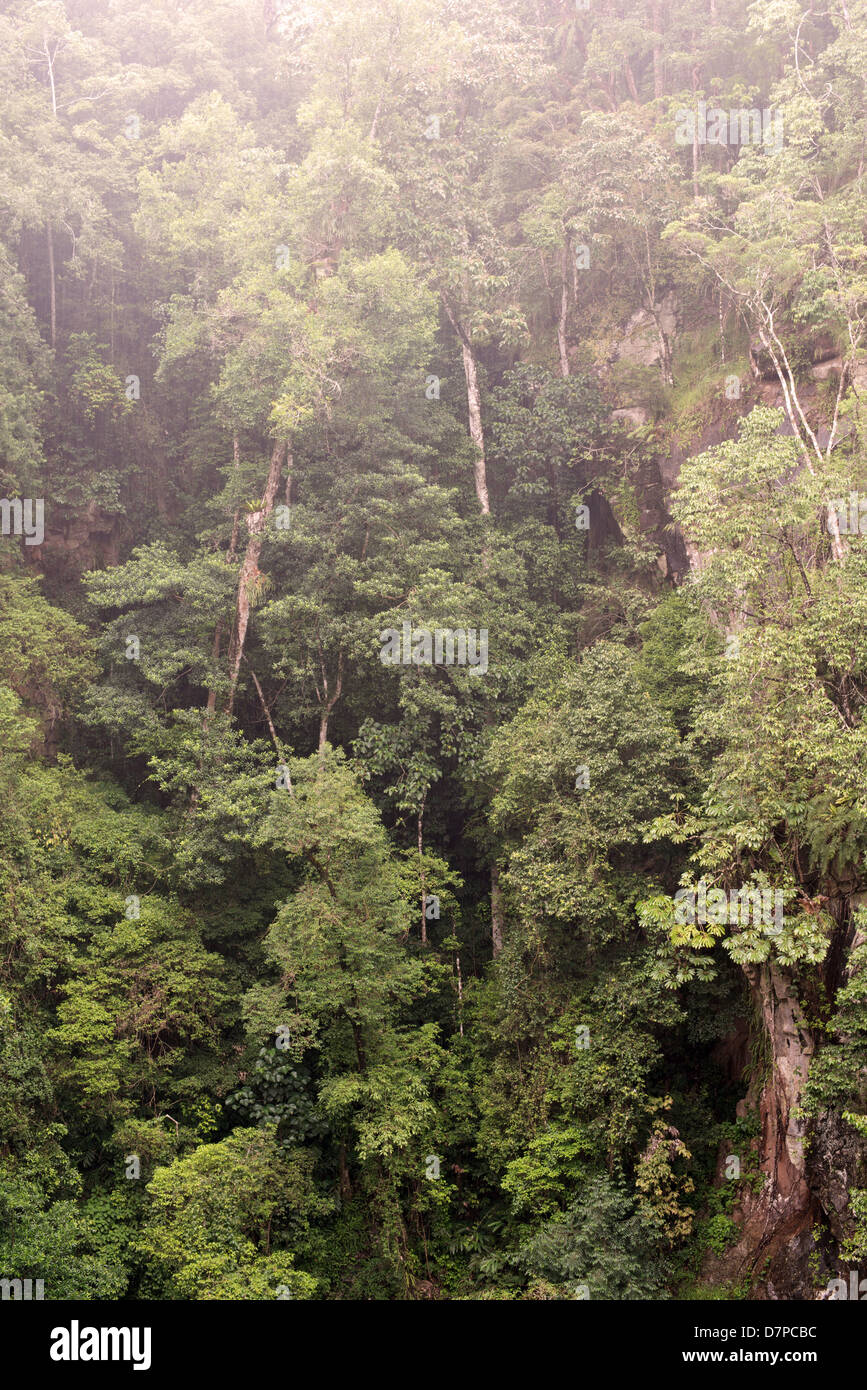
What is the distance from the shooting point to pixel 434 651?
797 inches

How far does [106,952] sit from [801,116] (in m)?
19.8

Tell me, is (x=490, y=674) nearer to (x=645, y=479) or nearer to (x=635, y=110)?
(x=645, y=479)

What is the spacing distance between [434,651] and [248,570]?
423 centimetres

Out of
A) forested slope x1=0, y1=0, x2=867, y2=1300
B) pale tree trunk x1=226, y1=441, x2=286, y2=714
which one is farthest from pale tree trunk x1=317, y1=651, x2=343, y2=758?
pale tree trunk x1=226, y1=441, x2=286, y2=714

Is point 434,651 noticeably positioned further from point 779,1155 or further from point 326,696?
point 779,1155

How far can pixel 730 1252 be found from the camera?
47.3ft

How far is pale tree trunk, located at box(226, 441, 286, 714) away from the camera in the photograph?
21.3m

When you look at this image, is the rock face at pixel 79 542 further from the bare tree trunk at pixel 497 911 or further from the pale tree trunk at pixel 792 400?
the pale tree trunk at pixel 792 400

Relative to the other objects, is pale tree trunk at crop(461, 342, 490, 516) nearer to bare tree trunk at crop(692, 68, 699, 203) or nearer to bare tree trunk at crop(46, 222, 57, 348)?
bare tree trunk at crop(692, 68, 699, 203)

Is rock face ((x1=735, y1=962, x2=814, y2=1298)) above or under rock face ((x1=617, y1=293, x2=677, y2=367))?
under

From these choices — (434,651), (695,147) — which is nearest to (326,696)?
(434,651)

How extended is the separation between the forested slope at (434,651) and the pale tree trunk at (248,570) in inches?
8.8

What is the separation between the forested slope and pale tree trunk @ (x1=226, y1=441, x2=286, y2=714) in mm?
224

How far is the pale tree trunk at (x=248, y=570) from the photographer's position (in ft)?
69.8
